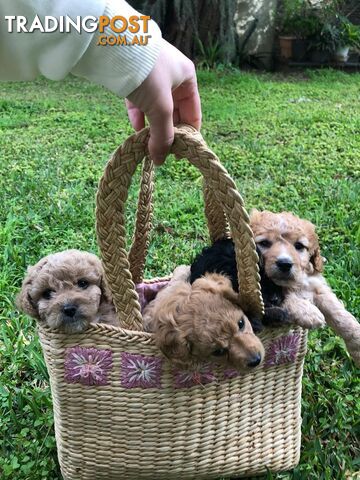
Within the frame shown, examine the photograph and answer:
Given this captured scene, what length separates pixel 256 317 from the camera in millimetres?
1688

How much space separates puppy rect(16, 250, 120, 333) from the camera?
171cm

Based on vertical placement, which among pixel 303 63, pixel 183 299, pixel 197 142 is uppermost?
pixel 197 142

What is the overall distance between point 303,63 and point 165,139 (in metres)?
10.4

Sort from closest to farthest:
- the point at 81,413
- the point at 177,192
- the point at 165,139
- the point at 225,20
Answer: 1. the point at 165,139
2. the point at 81,413
3. the point at 177,192
4. the point at 225,20

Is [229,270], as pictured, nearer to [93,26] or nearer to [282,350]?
[282,350]

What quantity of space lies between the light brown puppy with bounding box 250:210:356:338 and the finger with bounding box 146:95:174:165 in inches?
23.6

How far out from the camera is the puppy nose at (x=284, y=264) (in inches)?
73.9

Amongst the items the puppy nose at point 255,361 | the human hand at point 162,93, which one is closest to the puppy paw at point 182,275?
the puppy nose at point 255,361

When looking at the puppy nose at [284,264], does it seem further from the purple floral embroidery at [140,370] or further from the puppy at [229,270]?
the purple floral embroidery at [140,370]

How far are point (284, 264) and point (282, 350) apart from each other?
29 centimetres

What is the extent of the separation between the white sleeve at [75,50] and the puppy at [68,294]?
2.43ft

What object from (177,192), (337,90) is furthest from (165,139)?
(337,90)

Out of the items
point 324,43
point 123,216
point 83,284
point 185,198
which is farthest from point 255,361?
point 324,43

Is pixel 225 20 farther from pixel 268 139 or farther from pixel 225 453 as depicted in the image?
pixel 225 453
